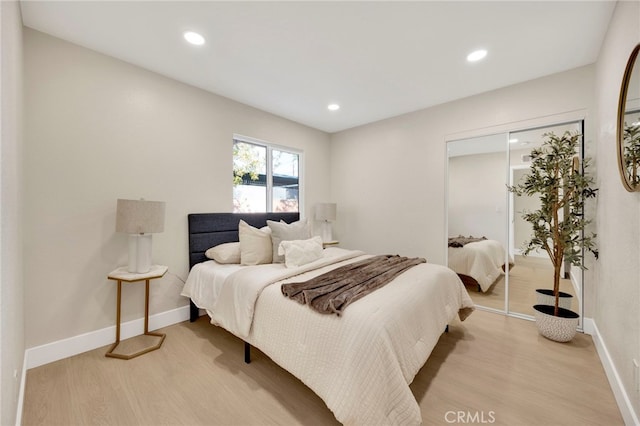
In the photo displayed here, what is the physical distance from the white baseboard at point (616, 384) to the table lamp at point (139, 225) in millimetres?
3368

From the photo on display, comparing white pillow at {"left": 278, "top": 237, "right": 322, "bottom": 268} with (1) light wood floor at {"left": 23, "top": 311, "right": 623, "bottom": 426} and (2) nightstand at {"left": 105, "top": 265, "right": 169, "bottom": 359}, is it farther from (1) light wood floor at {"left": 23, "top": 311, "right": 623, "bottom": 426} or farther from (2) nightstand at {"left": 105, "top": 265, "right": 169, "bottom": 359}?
(2) nightstand at {"left": 105, "top": 265, "right": 169, "bottom": 359}

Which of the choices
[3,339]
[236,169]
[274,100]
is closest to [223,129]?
[236,169]

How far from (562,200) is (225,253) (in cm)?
343

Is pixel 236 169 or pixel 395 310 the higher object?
pixel 236 169

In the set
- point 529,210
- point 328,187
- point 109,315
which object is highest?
point 328,187

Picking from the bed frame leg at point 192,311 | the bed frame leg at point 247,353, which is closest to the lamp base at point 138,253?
the bed frame leg at point 192,311

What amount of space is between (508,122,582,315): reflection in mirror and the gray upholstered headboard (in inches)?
127

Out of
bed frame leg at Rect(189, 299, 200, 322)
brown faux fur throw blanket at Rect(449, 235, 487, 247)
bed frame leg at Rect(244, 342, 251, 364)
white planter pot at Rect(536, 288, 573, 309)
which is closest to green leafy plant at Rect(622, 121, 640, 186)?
white planter pot at Rect(536, 288, 573, 309)

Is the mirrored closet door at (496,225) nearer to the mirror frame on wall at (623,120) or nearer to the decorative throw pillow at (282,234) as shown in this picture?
the mirror frame on wall at (623,120)

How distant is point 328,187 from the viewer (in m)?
4.82

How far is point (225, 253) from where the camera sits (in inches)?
110

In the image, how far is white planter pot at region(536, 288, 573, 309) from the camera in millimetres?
2662

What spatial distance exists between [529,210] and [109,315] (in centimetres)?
447

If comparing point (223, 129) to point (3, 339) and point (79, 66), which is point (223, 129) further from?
point (3, 339)
